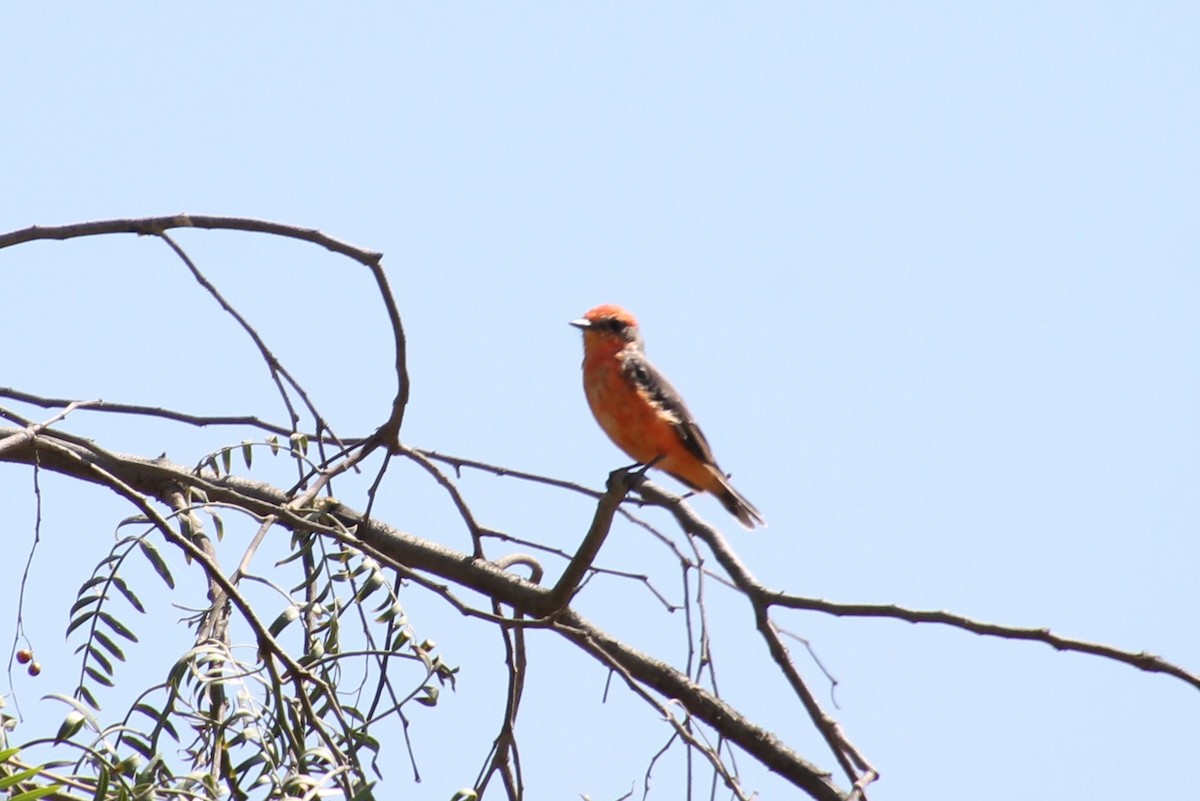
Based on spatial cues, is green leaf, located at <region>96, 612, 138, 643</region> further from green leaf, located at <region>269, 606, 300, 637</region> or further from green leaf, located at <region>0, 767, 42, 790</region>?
green leaf, located at <region>0, 767, 42, 790</region>

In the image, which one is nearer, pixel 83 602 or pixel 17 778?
pixel 17 778

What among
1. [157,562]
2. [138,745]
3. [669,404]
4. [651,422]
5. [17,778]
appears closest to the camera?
[17,778]

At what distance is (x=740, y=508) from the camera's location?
6.48 metres

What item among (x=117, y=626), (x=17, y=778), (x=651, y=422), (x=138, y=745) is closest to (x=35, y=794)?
(x=17, y=778)

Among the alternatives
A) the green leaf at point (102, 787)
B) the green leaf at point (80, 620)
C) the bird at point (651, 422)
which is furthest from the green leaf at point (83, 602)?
the bird at point (651, 422)

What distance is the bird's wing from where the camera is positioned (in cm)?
625

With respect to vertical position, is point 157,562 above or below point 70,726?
above

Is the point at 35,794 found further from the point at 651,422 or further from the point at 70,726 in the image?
the point at 651,422

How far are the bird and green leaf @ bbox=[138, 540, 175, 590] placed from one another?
3.31 meters

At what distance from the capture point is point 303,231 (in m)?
3.07

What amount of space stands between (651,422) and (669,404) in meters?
0.20

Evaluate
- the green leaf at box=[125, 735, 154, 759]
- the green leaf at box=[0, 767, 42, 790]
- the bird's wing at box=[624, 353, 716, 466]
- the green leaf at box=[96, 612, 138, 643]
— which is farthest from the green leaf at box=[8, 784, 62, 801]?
the bird's wing at box=[624, 353, 716, 466]

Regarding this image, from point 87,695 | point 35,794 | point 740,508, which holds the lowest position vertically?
point 35,794

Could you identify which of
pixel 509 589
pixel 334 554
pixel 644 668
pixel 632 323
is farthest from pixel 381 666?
pixel 632 323
